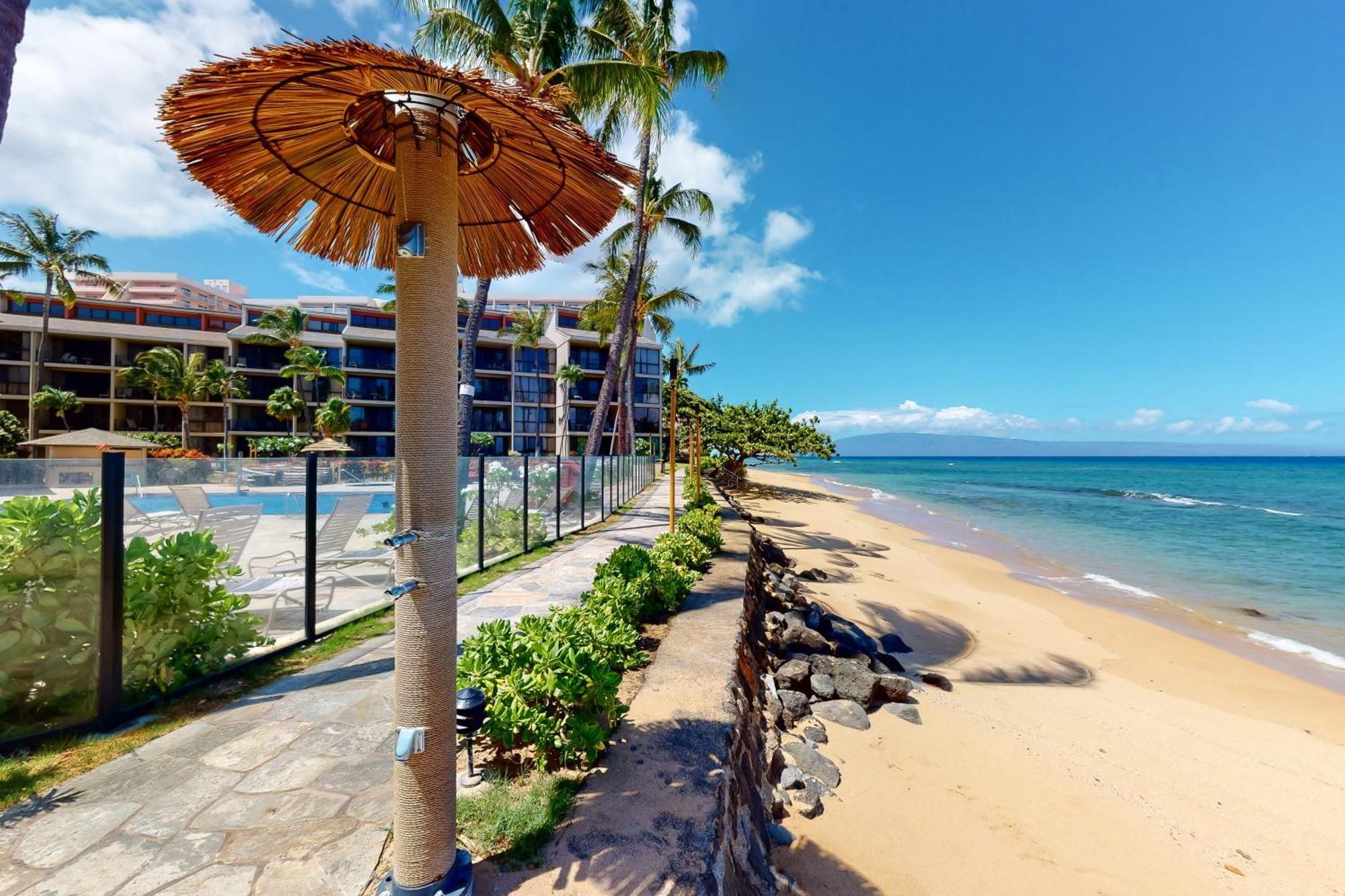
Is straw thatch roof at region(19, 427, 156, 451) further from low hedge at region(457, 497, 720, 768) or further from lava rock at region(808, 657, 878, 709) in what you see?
lava rock at region(808, 657, 878, 709)

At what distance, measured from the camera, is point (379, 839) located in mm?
2480

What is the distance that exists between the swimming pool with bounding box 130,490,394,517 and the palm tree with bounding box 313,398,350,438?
3369cm

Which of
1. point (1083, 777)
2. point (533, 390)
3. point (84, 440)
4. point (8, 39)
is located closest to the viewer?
point (8, 39)

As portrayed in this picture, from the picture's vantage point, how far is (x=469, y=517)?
8047mm

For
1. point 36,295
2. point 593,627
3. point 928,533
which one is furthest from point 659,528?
point 36,295

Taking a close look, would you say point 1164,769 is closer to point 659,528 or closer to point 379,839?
point 379,839

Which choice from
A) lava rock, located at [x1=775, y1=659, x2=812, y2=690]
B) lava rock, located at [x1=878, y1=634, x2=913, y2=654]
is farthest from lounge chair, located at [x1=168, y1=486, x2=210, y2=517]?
lava rock, located at [x1=878, y1=634, x2=913, y2=654]

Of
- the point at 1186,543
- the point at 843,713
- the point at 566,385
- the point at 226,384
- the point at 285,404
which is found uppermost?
the point at 566,385

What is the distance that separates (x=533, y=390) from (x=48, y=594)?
1687 inches

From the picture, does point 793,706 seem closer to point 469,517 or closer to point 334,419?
point 469,517

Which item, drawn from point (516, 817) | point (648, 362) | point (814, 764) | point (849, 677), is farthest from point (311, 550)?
point (648, 362)

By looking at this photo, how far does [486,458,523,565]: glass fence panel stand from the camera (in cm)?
865

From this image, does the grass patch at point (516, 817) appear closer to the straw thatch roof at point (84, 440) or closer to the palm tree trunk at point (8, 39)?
the palm tree trunk at point (8, 39)

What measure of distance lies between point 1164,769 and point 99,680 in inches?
356
